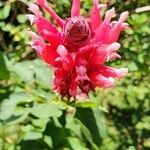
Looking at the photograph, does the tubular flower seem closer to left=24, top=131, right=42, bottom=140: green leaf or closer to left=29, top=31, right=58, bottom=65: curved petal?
left=29, top=31, right=58, bottom=65: curved petal

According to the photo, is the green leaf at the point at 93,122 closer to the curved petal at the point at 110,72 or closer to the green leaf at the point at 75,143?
the green leaf at the point at 75,143

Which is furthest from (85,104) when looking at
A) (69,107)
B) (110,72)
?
(110,72)

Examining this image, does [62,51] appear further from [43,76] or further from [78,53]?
[43,76]

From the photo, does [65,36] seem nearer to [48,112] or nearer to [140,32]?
[48,112]

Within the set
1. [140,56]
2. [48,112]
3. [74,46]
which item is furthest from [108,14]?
[140,56]

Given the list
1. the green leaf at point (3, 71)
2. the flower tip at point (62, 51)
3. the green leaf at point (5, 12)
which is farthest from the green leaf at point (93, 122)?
the green leaf at point (5, 12)
